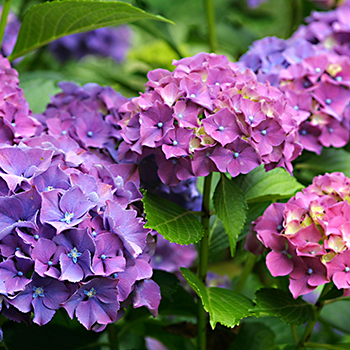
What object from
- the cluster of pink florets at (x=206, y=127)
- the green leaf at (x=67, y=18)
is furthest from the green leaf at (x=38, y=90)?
the cluster of pink florets at (x=206, y=127)

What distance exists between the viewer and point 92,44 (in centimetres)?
163

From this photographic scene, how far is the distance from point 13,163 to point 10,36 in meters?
1.04

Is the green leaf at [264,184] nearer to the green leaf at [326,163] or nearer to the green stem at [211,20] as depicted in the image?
the green leaf at [326,163]

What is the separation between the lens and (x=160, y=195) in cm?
73

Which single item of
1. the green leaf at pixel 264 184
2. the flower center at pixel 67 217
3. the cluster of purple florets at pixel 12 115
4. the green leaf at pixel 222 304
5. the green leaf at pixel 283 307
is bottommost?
the green leaf at pixel 283 307

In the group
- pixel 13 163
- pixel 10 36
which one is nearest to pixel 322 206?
pixel 13 163

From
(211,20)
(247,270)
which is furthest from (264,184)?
(211,20)

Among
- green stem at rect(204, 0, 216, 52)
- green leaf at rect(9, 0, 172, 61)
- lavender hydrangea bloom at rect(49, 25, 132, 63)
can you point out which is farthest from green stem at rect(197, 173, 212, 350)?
lavender hydrangea bloom at rect(49, 25, 132, 63)

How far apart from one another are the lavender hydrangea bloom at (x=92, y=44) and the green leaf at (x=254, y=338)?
108cm

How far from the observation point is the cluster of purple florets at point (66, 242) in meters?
0.52

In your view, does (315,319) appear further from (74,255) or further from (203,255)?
(74,255)

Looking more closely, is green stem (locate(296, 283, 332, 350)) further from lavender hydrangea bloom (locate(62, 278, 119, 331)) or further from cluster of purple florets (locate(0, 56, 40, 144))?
cluster of purple florets (locate(0, 56, 40, 144))

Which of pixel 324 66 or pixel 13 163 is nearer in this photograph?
pixel 13 163

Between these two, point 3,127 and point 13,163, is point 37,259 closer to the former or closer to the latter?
point 13,163
